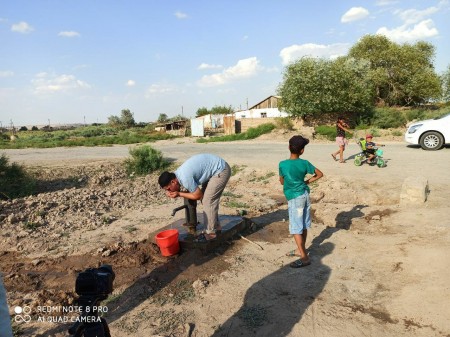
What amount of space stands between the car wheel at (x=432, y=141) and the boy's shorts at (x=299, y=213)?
9.84 meters

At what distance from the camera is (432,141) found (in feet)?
38.3

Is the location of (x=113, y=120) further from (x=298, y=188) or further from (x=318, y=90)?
(x=298, y=188)

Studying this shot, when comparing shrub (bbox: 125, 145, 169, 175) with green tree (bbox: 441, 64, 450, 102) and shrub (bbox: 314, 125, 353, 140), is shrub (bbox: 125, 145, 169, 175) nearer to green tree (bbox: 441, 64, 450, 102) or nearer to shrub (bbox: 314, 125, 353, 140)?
shrub (bbox: 314, 125, 353, 140)

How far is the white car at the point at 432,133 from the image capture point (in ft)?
37.3

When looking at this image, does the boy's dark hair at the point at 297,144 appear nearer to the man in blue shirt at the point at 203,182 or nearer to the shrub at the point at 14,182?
the man in blue shirt at the point at 203,182

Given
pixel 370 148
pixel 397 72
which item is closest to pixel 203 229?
pixel 370 148

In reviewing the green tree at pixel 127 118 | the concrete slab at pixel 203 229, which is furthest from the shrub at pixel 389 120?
the green tree at pixel 127 118

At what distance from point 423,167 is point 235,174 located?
5.16m

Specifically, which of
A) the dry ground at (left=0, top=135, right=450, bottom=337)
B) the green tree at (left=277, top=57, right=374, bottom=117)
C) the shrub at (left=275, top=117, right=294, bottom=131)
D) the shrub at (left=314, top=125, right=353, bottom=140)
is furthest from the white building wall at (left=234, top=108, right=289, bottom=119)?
the dry ground at (left=0, top=135, right=450, bottom=337)

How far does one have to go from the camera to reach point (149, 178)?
10.9 metres

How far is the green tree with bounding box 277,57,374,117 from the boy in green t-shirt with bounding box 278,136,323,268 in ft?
62.8

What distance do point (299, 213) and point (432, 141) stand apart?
32.9 feet

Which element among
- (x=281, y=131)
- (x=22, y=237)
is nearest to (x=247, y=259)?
(x=22, y=237)

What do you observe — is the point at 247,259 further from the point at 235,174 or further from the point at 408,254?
the point at 235,174
